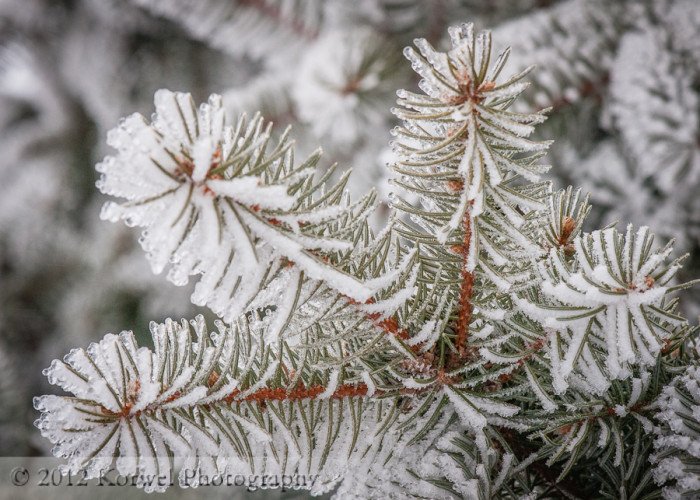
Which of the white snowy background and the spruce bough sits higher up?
the white snowy background

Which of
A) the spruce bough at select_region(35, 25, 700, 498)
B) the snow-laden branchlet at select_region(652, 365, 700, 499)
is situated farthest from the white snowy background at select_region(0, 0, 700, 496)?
the snow-laden branchlet at select_region(652, 365, 700, 499)

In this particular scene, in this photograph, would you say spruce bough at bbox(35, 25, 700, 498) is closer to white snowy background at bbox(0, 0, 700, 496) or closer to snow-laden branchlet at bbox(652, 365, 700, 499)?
snow-laden branchlet at bbox(652, 365, 700, 499)

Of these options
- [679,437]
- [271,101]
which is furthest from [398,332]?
[271,101]

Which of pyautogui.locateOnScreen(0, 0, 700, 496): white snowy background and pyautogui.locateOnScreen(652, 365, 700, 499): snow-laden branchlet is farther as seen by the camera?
pyautogui.locateOnScreen(0, 0, 700, 496): white snowy background

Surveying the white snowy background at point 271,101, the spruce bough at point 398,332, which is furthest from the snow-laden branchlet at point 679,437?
the white snowy background at point 271,101

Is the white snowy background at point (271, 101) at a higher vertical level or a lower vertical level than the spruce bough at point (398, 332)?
higher

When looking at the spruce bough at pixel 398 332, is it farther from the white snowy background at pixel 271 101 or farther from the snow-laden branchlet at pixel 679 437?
the white snowy background at pixel 271 101

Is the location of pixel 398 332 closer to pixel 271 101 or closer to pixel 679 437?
pixel 679 437

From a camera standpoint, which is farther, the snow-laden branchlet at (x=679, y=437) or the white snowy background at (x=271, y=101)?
the white snowy background at (x=271, y=101)

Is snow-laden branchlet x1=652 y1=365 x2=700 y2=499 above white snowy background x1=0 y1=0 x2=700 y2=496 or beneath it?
beneath

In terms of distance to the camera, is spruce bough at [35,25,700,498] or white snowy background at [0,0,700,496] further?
white snowy background at [0,0,700,496]
